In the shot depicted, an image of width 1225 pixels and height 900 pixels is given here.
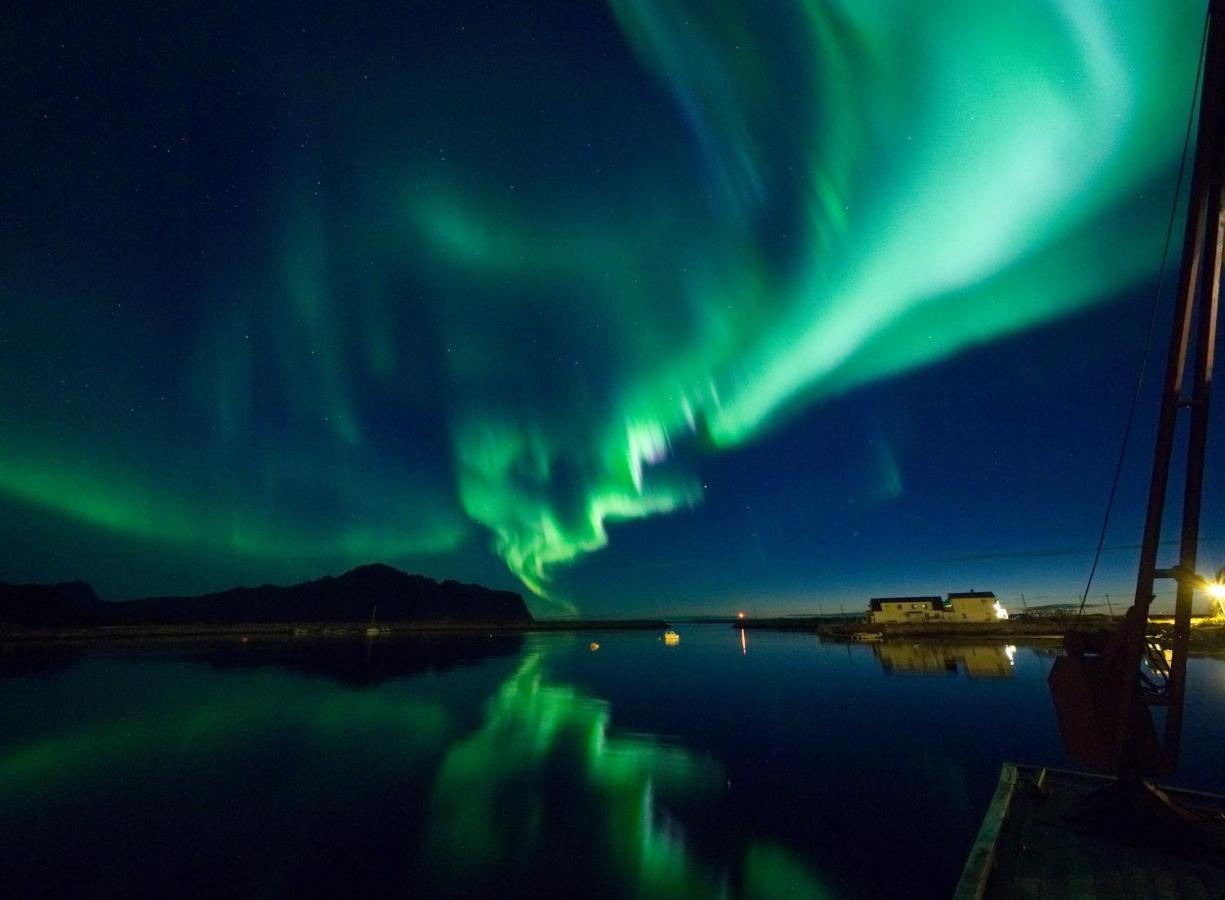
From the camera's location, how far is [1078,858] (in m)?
10.9

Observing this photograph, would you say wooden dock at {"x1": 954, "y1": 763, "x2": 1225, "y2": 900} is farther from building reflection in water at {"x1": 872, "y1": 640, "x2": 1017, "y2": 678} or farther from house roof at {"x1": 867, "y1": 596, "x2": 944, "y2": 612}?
house roof at {"x1": 867, "y1": 596, "x2": 944, "y2": 612}

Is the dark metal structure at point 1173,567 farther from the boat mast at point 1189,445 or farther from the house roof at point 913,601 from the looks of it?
the house roof at point 913,601

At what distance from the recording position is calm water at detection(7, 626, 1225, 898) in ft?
56.1

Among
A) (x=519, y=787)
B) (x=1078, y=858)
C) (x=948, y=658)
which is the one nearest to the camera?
(x=1078, y=858)

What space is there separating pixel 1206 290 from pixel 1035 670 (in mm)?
72266

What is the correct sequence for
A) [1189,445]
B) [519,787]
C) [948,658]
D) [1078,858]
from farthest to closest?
[948,658]
[519,787]
[1189,445]
[1078,858]

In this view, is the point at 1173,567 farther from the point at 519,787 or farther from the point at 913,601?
the point at 913,601

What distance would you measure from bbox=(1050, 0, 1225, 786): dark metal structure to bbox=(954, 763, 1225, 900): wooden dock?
1.32 metres

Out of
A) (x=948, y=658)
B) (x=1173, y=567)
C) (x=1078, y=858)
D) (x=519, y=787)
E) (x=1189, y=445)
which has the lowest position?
(x=519, y=787)

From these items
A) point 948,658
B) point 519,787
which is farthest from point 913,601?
point 519,787

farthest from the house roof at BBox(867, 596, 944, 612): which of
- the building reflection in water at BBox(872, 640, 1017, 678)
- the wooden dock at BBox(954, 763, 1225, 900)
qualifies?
the wooden dock at BBox(954, 763, 1225, 900)

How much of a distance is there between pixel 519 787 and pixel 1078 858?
21.9 metres

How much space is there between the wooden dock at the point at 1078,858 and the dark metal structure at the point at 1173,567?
4.33 feet

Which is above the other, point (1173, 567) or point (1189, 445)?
point (1189, 445)
